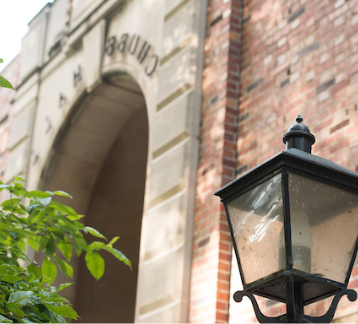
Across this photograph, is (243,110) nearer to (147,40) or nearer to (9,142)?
(147,40)

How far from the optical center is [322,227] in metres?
2.32

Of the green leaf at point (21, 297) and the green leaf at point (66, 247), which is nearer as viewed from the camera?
the green leaf at point (21, 297)

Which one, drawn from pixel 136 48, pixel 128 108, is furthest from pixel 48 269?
pixel 128 108

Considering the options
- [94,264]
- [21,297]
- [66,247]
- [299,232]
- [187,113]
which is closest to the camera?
[299,232]

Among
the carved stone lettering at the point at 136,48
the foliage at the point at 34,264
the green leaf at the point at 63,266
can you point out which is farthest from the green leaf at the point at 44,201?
the carved stone lettering at the point at 136,48

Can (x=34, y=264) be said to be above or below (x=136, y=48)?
below

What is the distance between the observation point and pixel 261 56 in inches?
208

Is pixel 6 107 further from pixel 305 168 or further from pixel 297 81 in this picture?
pixel 305 168

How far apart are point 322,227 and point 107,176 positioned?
655 centimetres

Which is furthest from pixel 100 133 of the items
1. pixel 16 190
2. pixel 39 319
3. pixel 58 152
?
pixel 39 319

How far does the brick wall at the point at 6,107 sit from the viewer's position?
9500 mm

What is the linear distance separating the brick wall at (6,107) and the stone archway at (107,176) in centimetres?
154

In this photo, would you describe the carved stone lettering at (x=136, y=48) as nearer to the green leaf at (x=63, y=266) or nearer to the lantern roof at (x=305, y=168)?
the green leaf at (x=63, y=266)

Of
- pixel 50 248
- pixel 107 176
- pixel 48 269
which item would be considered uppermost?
pixel 107 176
